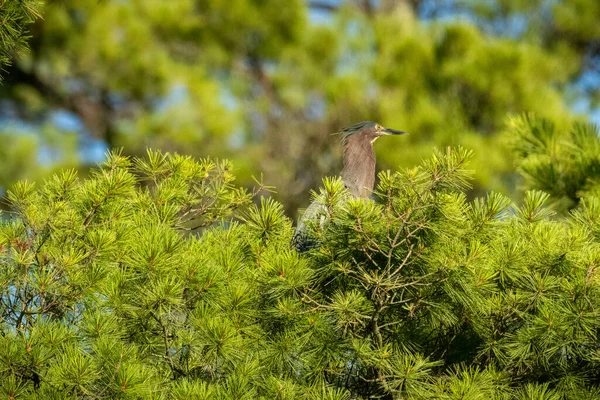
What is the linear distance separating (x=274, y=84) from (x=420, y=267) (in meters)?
8.05

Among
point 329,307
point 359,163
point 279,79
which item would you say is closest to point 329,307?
point 329,307

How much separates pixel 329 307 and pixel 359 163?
7.97 ft

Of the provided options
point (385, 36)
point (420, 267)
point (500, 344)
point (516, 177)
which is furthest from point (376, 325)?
point (385, 36)

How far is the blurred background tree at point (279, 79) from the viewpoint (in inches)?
348

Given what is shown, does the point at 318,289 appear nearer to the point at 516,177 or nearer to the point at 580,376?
the point at 580,376

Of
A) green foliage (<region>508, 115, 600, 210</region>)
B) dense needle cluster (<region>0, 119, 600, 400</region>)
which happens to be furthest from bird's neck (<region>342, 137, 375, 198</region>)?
dense needle cluster (<region>0, 119, 600, 400</region>)

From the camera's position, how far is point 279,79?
1017 centimetres

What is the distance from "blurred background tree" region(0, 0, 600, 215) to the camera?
883cm

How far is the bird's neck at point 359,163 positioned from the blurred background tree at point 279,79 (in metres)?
3.40

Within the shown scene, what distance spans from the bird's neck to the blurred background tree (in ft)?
11.2

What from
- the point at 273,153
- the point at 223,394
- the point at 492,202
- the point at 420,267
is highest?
the point at 273,153

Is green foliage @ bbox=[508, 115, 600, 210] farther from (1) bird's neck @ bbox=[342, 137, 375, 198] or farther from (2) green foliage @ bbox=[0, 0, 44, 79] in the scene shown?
(2) green foliage @ bbox=[0, 0, 44, 79]

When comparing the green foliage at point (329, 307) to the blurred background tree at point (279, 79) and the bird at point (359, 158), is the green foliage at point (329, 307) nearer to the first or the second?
the bird at point (359, 158)

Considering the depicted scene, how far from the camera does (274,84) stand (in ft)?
33.6
